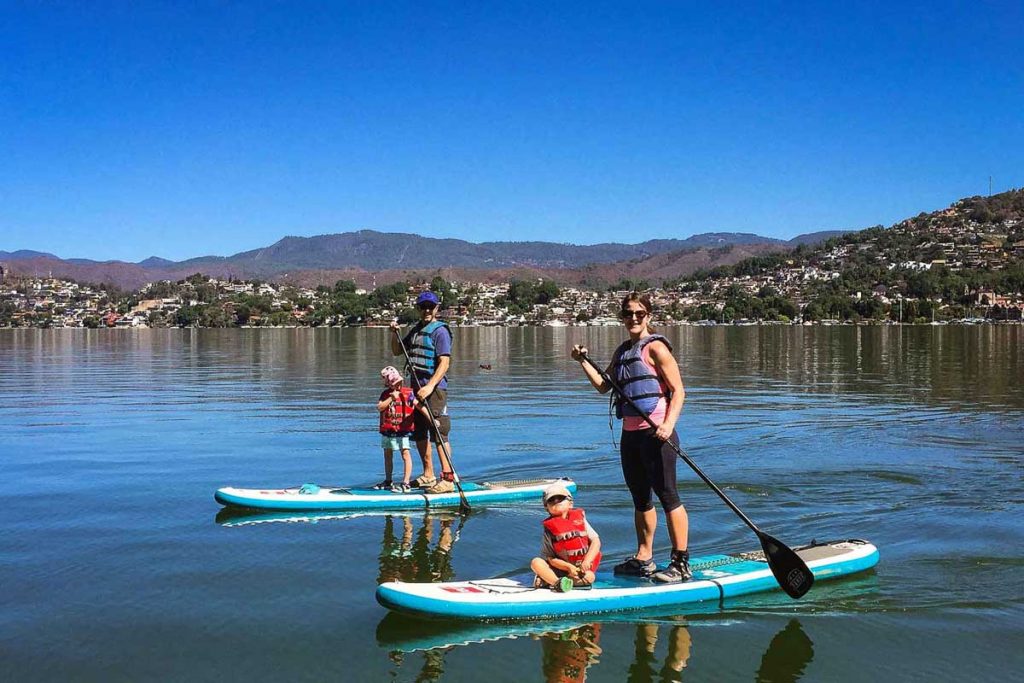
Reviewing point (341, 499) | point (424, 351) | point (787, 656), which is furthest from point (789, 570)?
point (341, 499)

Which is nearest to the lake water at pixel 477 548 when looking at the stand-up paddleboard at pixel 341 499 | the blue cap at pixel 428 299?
the stand-up paddleboard at pixel 341 499

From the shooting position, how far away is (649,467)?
27.4 ft

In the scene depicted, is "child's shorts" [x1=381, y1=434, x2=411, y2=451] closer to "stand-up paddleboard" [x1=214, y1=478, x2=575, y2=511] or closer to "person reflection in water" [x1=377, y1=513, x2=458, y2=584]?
"stand-up paddleboard" [x1=214, y1=478, x2=575, y2=511]

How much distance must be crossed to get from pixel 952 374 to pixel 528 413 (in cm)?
2196

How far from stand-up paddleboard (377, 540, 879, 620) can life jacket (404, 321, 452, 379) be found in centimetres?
442

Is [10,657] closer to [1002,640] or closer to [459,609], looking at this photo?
[459,609]

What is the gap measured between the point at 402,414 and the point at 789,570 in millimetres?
6028

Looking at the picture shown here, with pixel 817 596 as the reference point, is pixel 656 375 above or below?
above

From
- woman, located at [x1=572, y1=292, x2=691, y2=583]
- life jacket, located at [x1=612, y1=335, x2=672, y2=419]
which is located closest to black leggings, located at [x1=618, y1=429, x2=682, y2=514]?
woman, located at [x1=572, y1=292, x2=691, y2=583]

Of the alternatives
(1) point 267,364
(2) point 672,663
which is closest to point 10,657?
(2) point 672,663

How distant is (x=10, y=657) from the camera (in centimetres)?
729

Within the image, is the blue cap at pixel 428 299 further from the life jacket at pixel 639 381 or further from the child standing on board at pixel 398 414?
the life jacket at pixel 639 381

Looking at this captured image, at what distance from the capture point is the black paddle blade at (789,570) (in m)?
8.20

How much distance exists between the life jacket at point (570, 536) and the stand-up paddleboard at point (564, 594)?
0.30 metres
